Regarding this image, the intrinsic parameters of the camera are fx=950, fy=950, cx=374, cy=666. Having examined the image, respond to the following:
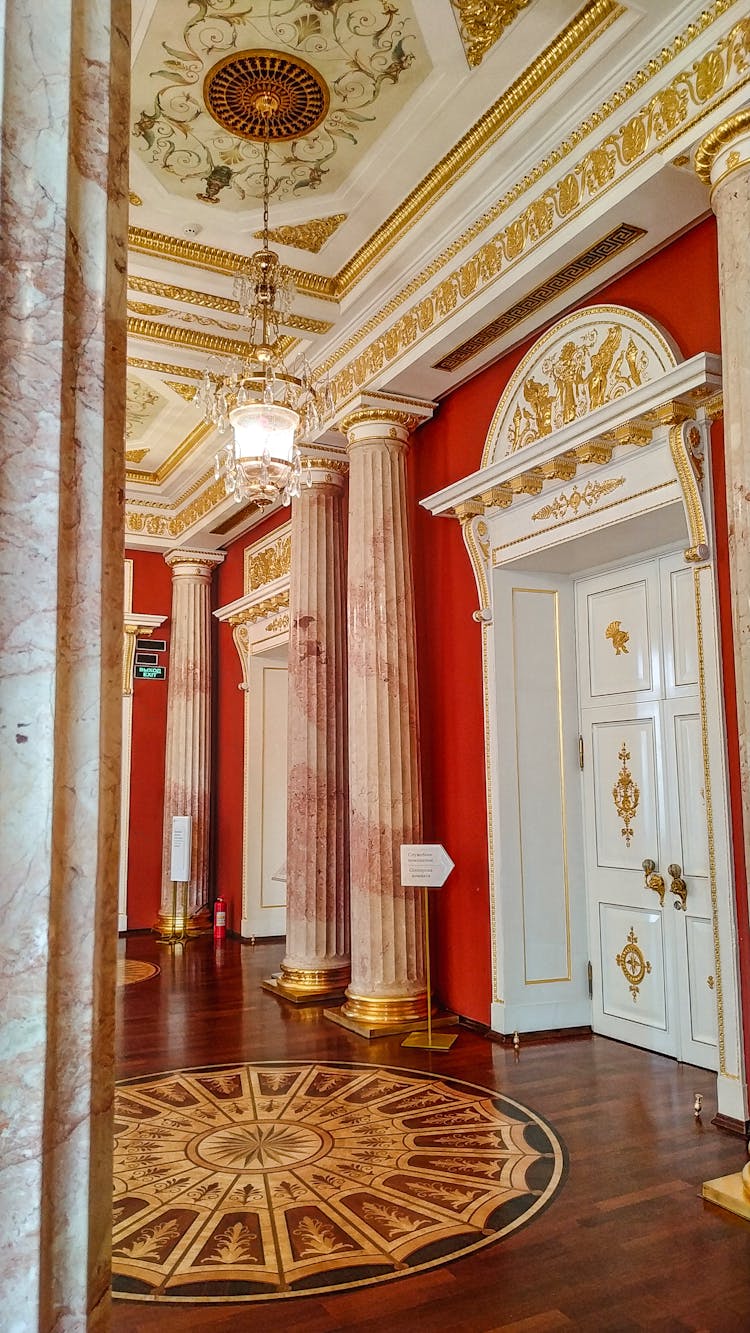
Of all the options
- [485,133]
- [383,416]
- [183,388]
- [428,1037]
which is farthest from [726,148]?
[183,388]

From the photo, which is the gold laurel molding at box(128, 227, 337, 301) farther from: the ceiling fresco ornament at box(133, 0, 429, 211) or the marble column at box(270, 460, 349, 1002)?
the marble column at box(270, 460, 349, 1002)

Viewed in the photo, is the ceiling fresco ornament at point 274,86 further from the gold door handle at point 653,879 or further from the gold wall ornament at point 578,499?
the gold door handle at point 653,879

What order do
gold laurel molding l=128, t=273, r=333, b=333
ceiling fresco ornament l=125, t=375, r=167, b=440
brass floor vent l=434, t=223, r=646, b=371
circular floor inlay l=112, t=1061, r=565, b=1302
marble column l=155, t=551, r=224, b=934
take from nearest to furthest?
circular floor inlay l=112, t=1061, r=565, b=1302, brass floor vent l=434, t=223, r=646, b=371, gold laurel molding l=128, t=273, r=333, b=333, ceiling fresco ornament l=125, t=375, r=167, b=440, marble column l=155, t=551, r=224, b=934

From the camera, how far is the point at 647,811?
5219 mm

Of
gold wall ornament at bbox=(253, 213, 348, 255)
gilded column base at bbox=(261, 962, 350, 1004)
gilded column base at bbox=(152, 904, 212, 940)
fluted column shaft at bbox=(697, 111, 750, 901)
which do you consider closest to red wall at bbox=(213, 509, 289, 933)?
gilded column base at bbox=(152, 904, 212, 940)

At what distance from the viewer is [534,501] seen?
541 centimetres

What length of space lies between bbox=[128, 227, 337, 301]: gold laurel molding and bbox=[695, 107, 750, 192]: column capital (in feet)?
9.81

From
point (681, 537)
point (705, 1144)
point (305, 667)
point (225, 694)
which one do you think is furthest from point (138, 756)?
point (705, 1144)

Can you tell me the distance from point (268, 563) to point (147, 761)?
3.09 meters

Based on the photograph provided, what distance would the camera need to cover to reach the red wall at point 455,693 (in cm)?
574

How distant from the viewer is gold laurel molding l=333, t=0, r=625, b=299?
12.7ft

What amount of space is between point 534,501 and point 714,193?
2131mm

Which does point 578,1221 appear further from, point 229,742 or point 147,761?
point 147,761

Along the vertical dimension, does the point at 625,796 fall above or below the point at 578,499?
below
